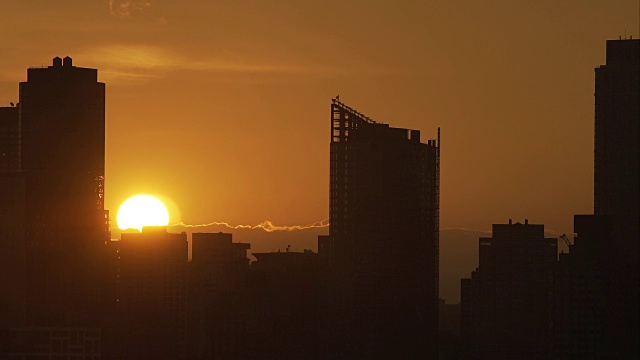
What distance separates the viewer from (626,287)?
199m

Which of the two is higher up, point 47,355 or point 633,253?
point 633,253

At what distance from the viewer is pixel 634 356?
191 metres

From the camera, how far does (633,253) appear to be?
199 metres

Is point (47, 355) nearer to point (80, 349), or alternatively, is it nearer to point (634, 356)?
point (80, 349)

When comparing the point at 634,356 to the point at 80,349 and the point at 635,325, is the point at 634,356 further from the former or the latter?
the point at 80,349

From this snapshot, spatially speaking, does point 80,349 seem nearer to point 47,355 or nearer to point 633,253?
point 47,355

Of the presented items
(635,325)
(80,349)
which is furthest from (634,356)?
(80,349)

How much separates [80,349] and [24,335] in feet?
23.6

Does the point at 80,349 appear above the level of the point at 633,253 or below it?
below

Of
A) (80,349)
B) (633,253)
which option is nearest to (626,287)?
(633,253)

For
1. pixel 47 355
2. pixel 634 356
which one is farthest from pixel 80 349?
pixel 634 356

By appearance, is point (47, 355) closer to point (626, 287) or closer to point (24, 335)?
point (24, 335)

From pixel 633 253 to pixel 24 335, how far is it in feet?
253

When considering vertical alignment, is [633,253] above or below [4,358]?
above
